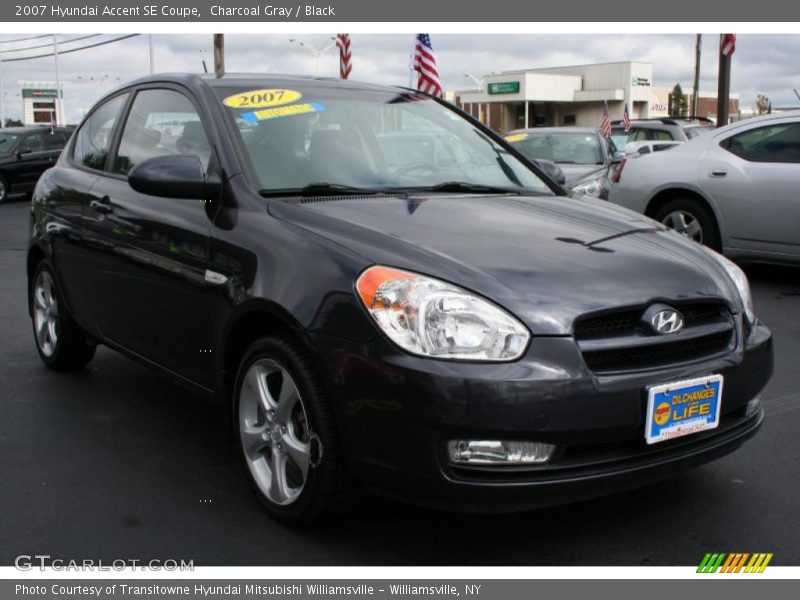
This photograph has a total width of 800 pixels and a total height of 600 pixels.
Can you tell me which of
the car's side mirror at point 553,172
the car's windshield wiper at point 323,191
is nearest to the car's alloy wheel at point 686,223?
the car's side mirror at point 553,172

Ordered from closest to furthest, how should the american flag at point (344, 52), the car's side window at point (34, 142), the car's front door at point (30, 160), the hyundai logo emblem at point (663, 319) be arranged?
the hyundai logo emblem at point (663, 319) < the american flag at point (344, 52) < the car's front door at point (30, 160) < the car's side window at point (34, 142)

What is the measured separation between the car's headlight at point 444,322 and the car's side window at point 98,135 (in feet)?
8.21

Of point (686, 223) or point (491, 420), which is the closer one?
point (491, 420)

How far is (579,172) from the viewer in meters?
11.2

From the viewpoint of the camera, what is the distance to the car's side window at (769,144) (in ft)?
26.1

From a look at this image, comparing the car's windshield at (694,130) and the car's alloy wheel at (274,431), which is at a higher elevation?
the car's windshield at (694,130)

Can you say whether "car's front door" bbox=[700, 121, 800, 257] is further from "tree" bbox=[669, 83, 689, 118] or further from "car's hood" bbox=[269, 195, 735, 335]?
"tree" bbox=[669, 83, 689, 118]

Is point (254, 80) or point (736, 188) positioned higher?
point (254, 80)

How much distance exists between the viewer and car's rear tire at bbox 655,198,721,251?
8.35m

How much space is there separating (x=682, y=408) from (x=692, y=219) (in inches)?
239

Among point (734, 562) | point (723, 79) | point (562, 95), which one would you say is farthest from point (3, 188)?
point (562, 95)

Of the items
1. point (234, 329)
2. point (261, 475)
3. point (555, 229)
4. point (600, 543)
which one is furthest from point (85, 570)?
point (555, 229)

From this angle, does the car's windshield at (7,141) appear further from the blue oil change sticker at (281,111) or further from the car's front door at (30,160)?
the blue oil change sticker at (281,111)

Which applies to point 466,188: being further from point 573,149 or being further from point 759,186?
point 573,149
